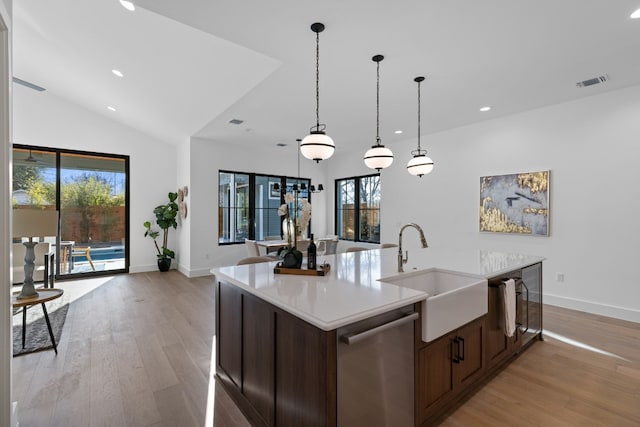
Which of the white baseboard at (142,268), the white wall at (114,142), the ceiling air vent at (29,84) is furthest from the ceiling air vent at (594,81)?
the ceiling air vent at (29,84)

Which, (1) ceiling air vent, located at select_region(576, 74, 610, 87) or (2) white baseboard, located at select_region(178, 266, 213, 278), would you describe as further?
(2) white baseboard, located at select_region(178, 266, 213, 278)

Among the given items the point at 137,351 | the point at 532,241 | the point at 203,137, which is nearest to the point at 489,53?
the point at 532,241

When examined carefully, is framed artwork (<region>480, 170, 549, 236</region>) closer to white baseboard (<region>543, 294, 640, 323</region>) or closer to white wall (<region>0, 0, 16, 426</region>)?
white baseboard (<region>543, 294, 640, 323</region>)

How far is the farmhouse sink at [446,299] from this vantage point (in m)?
1.71

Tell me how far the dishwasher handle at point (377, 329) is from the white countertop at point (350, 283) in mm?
71

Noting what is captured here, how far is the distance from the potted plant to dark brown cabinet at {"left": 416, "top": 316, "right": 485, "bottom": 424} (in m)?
6.28

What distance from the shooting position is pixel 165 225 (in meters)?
6.60

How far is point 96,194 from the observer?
6367 millimetres

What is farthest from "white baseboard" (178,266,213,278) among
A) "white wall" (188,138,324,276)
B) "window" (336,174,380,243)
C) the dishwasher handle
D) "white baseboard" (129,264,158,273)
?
the dishwasher handle

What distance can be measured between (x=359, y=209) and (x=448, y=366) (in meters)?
5.81

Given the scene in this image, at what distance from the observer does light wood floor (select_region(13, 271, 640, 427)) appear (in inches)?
79.2

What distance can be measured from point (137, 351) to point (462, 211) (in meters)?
5.20

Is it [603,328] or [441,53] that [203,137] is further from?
[603,328]

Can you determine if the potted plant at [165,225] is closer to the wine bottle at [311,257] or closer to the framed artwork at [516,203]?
the wine bottle at [311,257]
